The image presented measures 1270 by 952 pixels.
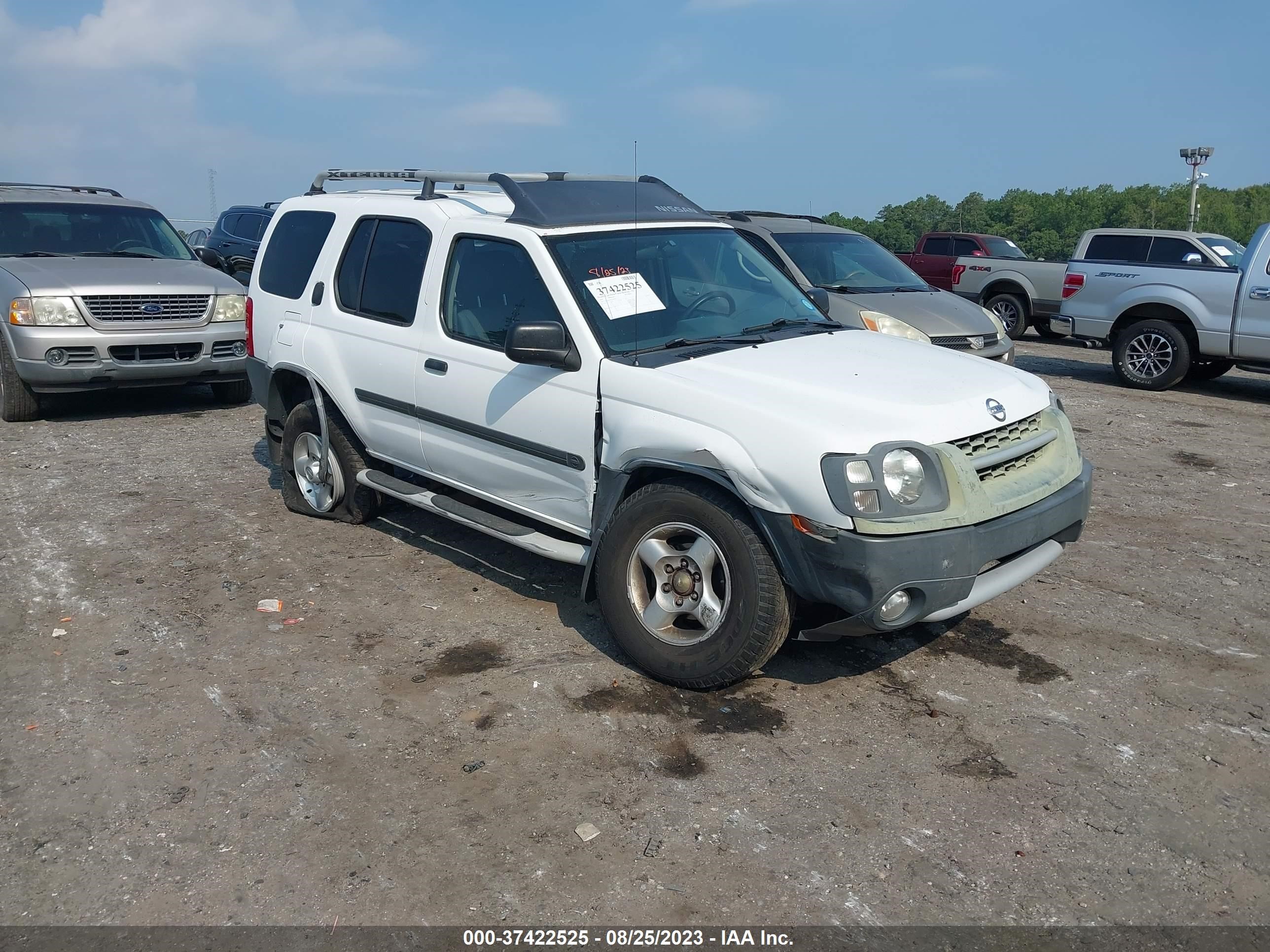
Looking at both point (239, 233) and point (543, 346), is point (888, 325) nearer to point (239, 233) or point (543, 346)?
point (543, 346)

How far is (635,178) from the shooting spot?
568 cm

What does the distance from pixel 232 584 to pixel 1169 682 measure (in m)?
4.53

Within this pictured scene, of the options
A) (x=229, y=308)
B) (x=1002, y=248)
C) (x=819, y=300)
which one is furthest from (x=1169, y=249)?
(x=229, y=308)

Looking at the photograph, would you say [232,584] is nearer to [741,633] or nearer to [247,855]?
[247,855]

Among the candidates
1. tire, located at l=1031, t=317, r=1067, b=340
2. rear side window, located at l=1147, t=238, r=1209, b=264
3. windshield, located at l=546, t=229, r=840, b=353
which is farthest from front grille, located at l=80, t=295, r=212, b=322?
tire, located at l=1031, t=317, r=1067, b=340

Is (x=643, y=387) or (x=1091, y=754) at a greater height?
(x=643, y=387)

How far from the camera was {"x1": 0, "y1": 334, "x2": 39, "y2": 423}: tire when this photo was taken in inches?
359

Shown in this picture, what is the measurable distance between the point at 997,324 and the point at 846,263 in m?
1.53

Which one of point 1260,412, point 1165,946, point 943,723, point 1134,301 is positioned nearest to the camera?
point 1165,946

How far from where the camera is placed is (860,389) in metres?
4.14

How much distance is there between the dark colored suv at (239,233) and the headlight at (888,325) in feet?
37.6

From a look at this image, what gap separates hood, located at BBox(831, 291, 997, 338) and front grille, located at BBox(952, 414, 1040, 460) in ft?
15.3

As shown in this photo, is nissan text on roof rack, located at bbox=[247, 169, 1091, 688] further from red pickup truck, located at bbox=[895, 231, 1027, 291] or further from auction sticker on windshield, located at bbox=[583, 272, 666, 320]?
red pickup truck, located at bbox=[895, 231, 1027, 291]

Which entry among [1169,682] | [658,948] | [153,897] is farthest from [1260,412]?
[153,897]
